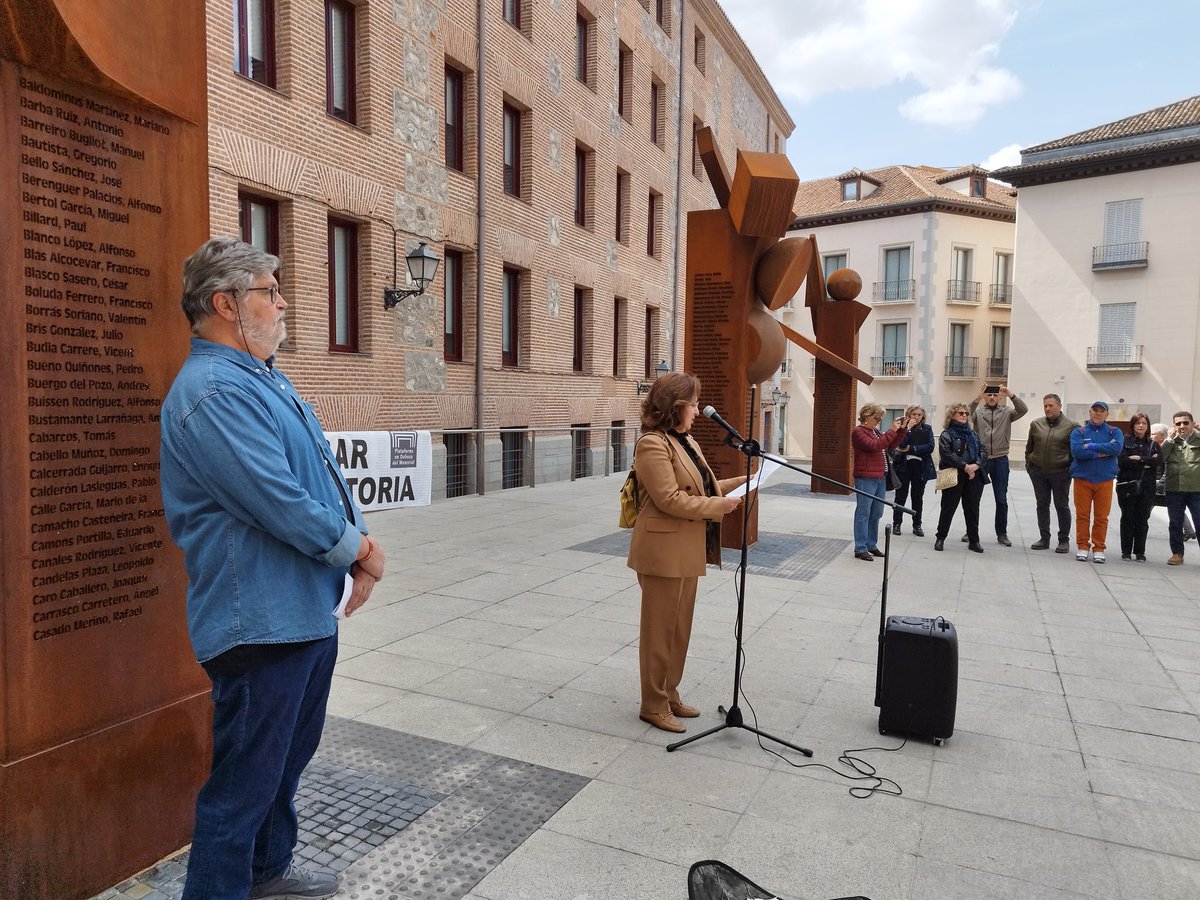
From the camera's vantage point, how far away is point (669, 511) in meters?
4.14

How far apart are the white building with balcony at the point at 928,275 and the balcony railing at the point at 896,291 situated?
51mm

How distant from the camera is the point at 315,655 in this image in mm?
2535

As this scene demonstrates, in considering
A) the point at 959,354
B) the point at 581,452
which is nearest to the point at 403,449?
the point at 581,452

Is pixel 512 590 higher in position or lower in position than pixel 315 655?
lower

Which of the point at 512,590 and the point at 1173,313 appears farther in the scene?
the point at 1173,313

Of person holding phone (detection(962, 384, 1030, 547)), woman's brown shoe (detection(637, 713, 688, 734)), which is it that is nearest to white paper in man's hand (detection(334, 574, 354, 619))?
woman's brown shoe (detection(637, 713, 688, 734))

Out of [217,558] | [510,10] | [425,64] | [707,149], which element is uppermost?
[510,10]

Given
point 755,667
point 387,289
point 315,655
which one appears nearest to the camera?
point 315,655

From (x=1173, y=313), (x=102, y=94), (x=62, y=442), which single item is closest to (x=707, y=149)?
(x=102, y=94)

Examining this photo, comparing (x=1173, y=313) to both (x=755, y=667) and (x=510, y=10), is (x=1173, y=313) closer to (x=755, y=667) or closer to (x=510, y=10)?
(x=510, y=10)

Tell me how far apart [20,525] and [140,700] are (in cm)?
79

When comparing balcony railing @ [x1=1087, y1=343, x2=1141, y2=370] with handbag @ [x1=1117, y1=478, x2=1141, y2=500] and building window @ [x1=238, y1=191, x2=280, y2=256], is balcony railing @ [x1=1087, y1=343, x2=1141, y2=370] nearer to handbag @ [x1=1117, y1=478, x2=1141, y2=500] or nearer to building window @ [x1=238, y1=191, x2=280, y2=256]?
handbag @ [x1=1117, y1=478, x2=1141, y2=500]

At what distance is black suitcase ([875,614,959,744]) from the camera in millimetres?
4250

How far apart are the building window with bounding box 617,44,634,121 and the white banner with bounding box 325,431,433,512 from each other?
14.2 meters
